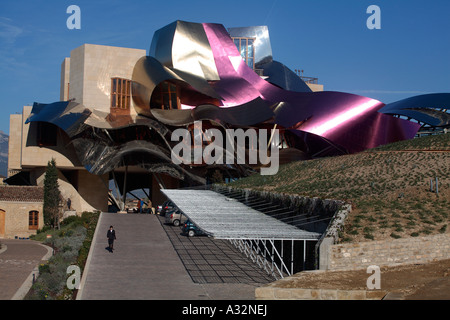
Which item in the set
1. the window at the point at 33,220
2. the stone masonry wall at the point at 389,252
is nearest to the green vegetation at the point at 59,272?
the stone masonry wall at the point at 389,252

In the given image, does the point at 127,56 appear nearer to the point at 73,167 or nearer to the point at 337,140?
the point at 73,167

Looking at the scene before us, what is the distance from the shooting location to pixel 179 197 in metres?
24.2

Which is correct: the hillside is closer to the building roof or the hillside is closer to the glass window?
the building roof

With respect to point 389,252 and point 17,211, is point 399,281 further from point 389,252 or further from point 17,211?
point 17,211

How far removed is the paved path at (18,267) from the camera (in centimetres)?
1527

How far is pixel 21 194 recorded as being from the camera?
36656 millimetres

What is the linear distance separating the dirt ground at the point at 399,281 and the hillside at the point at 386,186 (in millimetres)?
1295

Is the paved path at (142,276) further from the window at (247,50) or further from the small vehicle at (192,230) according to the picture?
the window at (247,50)

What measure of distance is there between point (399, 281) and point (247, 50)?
39482 mm

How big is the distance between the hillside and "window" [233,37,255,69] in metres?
21.4

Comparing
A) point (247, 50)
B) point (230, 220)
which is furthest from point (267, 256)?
point (247, 50)

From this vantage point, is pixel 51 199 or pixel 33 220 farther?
pixel 33 220
